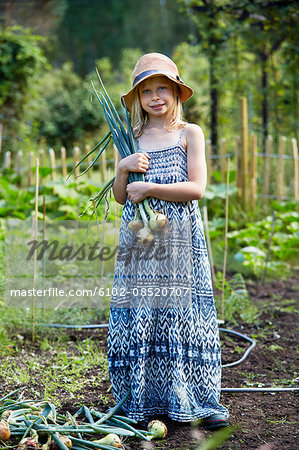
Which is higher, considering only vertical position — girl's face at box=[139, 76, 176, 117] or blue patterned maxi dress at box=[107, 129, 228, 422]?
girl's face at box=[139, 76, 176, 117]

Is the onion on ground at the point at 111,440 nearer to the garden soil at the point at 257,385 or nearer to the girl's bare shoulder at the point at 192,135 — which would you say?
the garden soil at the point at 257,385

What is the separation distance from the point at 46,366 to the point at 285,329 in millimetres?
1707

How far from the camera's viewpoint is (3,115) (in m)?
9.50

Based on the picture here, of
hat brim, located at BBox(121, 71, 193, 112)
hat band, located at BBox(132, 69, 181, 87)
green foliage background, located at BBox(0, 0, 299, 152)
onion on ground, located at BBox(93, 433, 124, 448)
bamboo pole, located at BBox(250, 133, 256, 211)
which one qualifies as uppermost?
green foliage background, located at BBox(0, 0, 299, 152)

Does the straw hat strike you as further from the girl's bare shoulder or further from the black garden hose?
the black garden hose

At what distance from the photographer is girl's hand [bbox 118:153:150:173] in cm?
231

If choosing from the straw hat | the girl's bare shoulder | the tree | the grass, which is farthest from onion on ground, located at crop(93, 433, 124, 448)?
the tree

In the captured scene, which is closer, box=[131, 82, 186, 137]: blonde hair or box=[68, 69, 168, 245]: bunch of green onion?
box=[68, 69, 168, 245]: bunch of green onion

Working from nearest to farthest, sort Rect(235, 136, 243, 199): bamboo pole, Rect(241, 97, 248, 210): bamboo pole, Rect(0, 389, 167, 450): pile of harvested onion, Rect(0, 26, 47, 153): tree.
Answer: Rect(0, 389, 167, 450): pile of harvested onion < Rect(241, 97, 248, 210): bamboo pole < Rect(235, 136, 243, 199): bamboo pole < Rect(0, 26, 47, 153): tree

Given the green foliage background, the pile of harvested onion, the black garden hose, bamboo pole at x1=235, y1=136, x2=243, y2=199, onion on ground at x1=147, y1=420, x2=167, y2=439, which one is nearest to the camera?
the pile of harvested onion

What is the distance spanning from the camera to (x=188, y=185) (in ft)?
7.51

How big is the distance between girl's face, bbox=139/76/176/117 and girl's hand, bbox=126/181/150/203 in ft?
1.10

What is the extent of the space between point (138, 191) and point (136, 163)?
0.13 meters

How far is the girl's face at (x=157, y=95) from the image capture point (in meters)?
2.34
